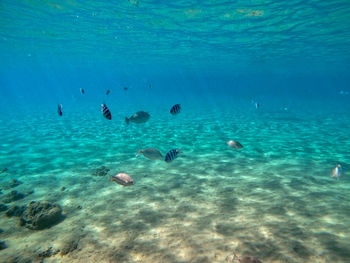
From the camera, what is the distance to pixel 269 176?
7.75 meters

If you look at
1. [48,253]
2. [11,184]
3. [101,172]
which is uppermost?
[48,253]

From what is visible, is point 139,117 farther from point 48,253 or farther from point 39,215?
point 48,253

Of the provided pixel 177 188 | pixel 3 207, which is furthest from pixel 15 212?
pixel 177 188

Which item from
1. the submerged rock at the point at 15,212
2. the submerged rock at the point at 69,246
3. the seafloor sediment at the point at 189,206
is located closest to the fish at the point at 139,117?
the seafloor sediment at the point at 189,206

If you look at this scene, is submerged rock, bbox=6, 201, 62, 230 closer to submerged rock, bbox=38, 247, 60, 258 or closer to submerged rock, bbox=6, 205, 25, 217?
submerged rock, bbox=6, 205, 25, 217

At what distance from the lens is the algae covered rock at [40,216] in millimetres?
5027

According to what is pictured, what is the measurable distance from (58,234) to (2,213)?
2705mm

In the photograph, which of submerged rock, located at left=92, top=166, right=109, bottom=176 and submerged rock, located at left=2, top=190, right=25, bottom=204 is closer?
submerged rock, located at left=2, top=190, right=25, bottom=204

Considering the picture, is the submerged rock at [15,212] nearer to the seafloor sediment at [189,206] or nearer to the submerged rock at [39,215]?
the submerged rock at [39,215]

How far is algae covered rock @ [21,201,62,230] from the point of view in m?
5.03

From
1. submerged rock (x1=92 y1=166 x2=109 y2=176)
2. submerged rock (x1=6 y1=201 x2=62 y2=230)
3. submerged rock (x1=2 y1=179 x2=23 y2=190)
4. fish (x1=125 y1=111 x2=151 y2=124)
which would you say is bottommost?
submerged rock (x1=2 y1=179 x2=23 y2=190)

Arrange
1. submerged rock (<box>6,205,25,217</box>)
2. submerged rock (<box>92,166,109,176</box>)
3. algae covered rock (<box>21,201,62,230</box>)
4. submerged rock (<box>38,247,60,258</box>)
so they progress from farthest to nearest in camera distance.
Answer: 1. submerged rock (<box>92,166,109,176</box>)
2. submerged rock (<box>6,205,25,217</box>)
3. algae covered rock (<box>21,201,62,230</box>)
4. submerged rock (<box>38,247,60,258</box>)

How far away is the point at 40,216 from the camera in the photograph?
5.08 m

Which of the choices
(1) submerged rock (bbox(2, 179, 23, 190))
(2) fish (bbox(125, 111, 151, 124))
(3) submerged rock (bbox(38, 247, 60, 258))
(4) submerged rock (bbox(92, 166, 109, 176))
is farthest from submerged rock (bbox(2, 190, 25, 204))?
(2) fish (bbox(125, 111, 151, 124))
